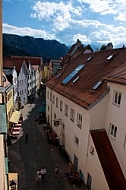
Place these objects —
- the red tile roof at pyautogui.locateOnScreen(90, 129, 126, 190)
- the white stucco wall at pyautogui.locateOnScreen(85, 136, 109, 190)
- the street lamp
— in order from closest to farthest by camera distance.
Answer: the red tile roof at pyautogui.locateOnScreen(90, 129, 126, 190) < the street lamp < the white stucco wall at pyautogui.locateOnScreen(85, 136, 109, 190)

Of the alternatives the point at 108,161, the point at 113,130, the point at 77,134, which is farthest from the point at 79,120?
the point at 108,161

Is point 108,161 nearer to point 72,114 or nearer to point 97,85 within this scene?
point 97,85

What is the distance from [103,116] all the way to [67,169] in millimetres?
7870

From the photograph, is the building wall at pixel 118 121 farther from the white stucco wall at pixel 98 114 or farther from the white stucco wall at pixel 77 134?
the white stucco wall at pixel 77 134

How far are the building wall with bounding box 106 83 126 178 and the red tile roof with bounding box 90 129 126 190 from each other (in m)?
0.40

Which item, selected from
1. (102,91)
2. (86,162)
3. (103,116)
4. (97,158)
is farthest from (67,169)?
(102,91)

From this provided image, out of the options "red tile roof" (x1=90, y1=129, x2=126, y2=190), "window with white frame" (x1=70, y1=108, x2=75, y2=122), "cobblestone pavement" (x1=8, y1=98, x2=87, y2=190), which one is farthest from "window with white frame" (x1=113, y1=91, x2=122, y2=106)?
"cobblestone pavement" (x1=8, y1=98, x2=87, y2=190)

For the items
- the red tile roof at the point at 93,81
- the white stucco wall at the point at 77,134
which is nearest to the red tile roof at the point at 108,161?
the white stucco wall at the point at 77,134

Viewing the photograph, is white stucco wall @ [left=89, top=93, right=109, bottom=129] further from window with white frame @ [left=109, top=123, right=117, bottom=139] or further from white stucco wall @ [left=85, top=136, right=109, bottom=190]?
white stucco wall @ [left=85, top=136, right=109, bottom=190]

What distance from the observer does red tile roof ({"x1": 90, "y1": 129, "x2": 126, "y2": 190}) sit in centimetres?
1465

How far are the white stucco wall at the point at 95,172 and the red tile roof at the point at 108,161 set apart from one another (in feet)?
1.20

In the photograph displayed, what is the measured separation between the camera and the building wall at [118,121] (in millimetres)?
14961

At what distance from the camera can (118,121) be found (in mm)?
15719

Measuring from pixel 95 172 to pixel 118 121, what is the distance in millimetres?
4756
